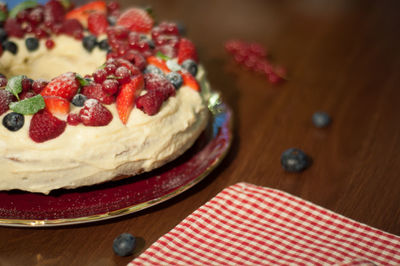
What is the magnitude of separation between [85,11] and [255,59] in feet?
3.64

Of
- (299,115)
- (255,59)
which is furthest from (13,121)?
(255,59)

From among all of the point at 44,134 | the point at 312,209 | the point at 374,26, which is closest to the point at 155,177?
the point at 44,134

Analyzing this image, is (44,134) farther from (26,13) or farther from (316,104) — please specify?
(316,104)

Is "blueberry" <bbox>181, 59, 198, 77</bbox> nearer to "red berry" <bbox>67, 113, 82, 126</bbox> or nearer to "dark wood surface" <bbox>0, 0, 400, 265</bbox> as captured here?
"dark wood surface" <bbox>0, 0, 400, 265</bbox>

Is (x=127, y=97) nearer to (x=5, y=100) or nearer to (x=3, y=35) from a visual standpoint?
(x=5, y=100)

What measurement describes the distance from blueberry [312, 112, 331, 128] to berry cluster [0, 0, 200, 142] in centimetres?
70

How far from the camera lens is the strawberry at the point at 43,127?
1707mm

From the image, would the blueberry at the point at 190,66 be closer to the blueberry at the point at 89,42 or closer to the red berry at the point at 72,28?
the blueberry at the point at 89,42

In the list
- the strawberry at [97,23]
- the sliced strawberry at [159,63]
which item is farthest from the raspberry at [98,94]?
the strawberry at [97,23]

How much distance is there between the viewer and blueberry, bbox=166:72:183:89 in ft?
6.63

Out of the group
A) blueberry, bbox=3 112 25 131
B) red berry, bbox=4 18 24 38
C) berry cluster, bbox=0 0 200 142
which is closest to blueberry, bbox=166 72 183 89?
berry cluster, bbox=0 0 200 142

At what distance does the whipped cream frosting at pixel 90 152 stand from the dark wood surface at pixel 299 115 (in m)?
0.18

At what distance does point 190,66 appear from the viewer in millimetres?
2162

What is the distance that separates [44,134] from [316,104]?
1.53 metres
